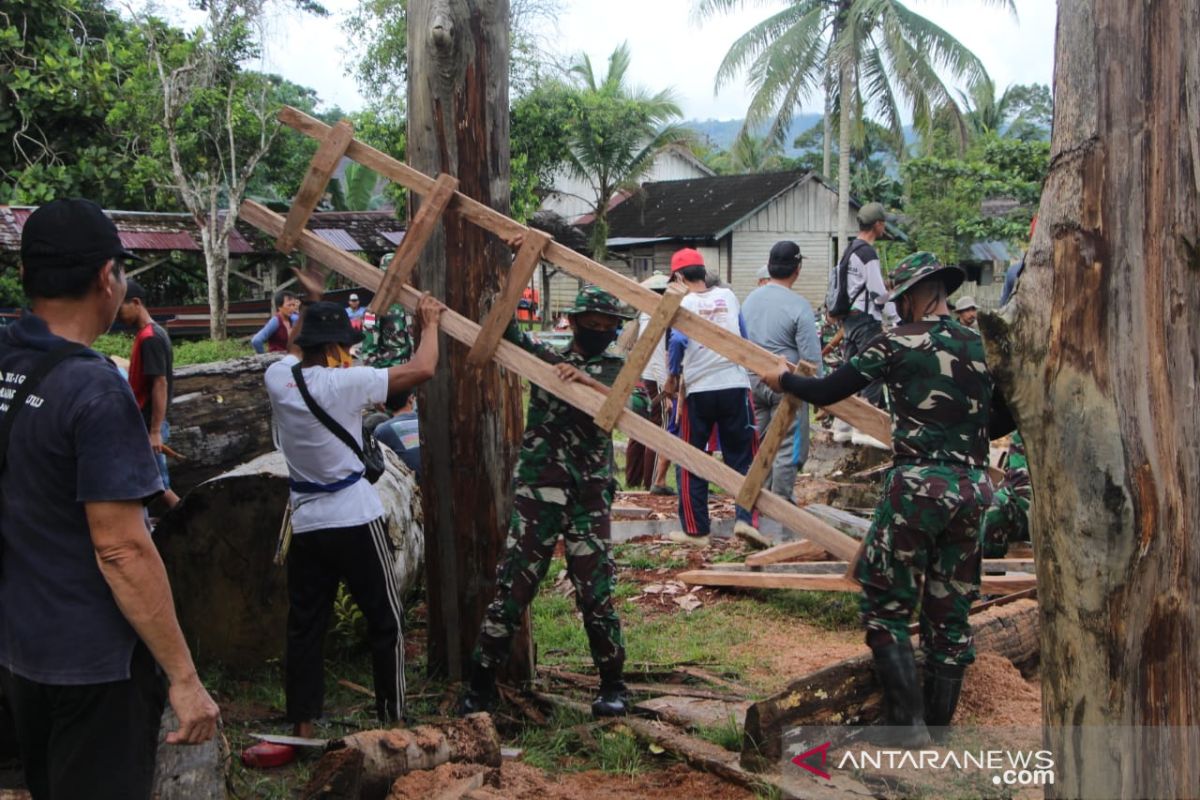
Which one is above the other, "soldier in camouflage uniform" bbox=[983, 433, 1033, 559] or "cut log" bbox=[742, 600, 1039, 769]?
"soldier in camouflage uniform" bbox=[983, 433, 1033, 559]

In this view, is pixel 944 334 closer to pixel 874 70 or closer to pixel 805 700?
pixel 805 700

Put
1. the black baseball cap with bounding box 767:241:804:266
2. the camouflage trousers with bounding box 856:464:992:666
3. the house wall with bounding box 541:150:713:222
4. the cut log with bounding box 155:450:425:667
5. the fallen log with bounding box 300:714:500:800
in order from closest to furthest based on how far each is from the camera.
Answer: the fallen log with bounding box 300:714:500:800 < the camouflage trousers with bounding box 856:464:992:666 < the cut log with bounding box 155:450:425:667 < the black baseball cap with bounding box 767:241:804:266 < the house wall with bounding box 541:150:713:222

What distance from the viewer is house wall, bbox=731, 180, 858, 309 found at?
35.6 m

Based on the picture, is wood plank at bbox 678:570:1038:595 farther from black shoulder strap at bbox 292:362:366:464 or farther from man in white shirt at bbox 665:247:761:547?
black shoulder strap at bbox 292:362:366:464

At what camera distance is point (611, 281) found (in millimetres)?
4586

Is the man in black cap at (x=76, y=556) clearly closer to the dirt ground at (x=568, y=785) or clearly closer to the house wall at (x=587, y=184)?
the dirt ground at (x=568, y=785)

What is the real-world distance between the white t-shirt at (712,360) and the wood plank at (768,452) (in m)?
3.33

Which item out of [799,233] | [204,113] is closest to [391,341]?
[204,113]

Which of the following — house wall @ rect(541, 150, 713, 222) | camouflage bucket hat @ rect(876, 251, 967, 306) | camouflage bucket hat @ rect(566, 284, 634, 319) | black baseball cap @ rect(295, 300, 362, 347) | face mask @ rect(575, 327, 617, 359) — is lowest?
face mask @ rect(575, 327, 617, 359)

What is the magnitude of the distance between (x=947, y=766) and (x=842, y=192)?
87.6ft

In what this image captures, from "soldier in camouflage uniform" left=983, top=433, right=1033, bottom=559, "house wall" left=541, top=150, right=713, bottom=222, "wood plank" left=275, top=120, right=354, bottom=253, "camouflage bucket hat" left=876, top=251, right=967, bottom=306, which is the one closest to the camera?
"camouflage bucket hat" left=876, top=251, right=967, bottom=306

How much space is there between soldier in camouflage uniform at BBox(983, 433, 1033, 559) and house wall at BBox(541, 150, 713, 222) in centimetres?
3379

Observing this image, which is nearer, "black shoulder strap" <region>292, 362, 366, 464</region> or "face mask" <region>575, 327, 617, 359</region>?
"black shoulder strap" <region>292, 362, 366, 464</region>

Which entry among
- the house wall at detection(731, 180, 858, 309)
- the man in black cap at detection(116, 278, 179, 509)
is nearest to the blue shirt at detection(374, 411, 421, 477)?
the man in black cap at detection(116, 278, 179, 509)
